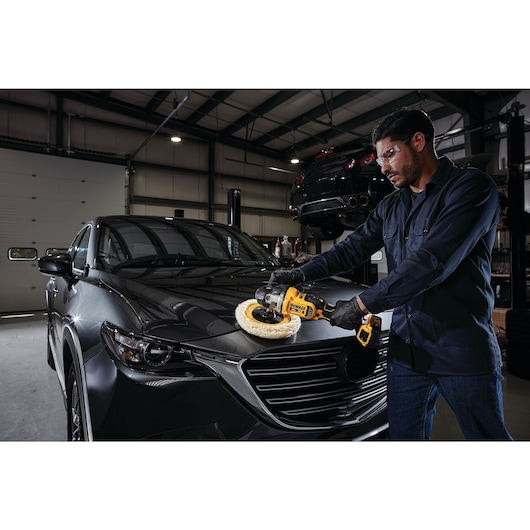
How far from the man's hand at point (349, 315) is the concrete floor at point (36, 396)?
0.73 metres

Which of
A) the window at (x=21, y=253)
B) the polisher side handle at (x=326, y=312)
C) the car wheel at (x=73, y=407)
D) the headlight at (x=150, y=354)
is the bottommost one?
the car wheel at (x=73, y=407)

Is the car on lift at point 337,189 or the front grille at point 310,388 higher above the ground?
the car on lift at point 337,189

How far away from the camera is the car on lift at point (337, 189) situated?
2.41 meters

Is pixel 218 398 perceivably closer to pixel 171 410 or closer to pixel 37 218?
pixel 171 410

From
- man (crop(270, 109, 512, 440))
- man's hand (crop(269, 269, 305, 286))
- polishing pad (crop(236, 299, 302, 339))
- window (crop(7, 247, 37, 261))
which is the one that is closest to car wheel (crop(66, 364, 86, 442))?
polishing pad (crop(236, 299, 302, 339))

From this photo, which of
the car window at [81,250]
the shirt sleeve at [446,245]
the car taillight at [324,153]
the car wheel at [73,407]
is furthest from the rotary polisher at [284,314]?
the car taillight at [324,153]

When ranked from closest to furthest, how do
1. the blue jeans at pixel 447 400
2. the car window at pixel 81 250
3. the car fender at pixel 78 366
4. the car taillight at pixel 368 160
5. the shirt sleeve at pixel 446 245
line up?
the shirt sleeve at pixel 446 245 < the blue jeans at pixel 447 400 < the car fender at pixel 78 366 < the car window at pixel 81 250 < the car taillight at pixel 368 160

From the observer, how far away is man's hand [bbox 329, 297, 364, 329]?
3.21 ft

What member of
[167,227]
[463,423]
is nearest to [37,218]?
[167,227]

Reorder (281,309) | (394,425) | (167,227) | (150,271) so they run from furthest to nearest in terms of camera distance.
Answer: (167,227), (150,271), (394,425), (281,309)

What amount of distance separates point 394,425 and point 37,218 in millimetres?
2928

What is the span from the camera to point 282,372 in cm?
107

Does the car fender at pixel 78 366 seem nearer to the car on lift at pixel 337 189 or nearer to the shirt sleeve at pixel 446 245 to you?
the shirt sleeve at pixel 446 245

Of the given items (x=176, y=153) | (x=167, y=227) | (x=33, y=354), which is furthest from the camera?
(x=176, y=153)
